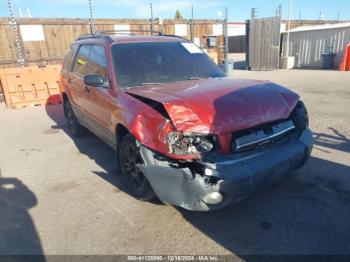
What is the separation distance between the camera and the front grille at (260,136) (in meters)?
2.85

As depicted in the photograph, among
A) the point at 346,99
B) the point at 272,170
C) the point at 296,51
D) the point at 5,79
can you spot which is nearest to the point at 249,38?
the point at 296,51

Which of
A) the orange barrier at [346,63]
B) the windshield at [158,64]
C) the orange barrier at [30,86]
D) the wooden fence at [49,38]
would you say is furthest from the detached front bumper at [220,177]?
the orange barrier at [346,63]

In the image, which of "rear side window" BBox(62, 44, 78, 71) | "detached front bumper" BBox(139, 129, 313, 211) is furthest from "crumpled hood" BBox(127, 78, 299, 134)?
"rear side window" BBox(62, 44, 78, 71)

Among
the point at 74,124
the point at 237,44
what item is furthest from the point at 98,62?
the point at 237,44

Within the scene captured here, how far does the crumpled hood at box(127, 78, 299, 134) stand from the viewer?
9.20ft

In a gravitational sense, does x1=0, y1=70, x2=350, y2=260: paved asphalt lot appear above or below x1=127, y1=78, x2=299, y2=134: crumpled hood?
below

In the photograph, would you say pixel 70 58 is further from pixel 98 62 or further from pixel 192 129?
pixel 192 129

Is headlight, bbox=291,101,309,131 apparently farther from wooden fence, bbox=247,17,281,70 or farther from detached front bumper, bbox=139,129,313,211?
wooden fence, bbox=247,17,281,70

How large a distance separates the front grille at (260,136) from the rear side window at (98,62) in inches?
79.8

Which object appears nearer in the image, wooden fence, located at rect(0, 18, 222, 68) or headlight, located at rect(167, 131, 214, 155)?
headlight, located at rect(167, 131, 214, 155)

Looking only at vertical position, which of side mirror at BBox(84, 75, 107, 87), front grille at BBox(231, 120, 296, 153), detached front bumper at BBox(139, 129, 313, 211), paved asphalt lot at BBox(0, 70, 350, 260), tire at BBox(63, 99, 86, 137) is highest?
side mirror at BBox(84, 75, 107, 87)

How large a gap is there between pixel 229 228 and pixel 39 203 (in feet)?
7.54

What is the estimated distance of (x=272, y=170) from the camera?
2879 mm

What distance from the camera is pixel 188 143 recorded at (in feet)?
9.23
